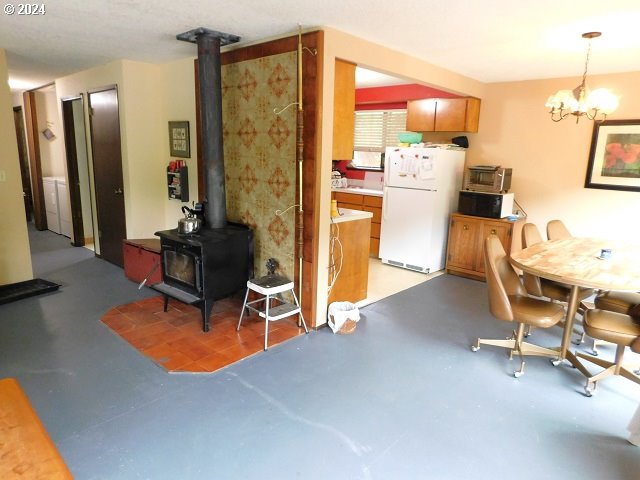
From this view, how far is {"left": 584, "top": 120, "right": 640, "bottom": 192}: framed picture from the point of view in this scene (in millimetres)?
4316

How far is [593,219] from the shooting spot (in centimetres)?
463

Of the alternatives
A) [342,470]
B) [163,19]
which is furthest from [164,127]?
[342,470]

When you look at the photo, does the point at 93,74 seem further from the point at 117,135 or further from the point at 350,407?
the point at 350,407

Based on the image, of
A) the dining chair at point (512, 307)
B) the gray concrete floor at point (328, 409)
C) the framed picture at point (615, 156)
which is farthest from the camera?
the framed picture at point (615, 156)

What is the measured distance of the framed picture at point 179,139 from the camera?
4363 millimetres

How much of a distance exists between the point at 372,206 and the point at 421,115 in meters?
1.38

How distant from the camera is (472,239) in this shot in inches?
196

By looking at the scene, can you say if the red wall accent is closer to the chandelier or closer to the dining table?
the chandelier

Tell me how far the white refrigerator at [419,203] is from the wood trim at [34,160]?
18.5 feet

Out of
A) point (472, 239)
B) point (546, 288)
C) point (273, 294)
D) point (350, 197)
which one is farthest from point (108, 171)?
point (546, 288)

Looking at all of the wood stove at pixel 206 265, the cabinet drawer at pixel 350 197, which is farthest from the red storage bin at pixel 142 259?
the cabinet drawer at pixel 350 197

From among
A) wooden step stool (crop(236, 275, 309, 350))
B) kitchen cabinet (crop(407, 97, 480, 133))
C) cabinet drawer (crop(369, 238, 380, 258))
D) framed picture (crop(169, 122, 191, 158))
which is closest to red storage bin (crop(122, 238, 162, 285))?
framed picture (crop(169, 122, 191, 158))

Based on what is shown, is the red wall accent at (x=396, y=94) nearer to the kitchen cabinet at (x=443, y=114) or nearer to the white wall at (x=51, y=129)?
the kitchen cabinet at (x=443, y=114)

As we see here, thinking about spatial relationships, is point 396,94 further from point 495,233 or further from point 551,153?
point 495,233
